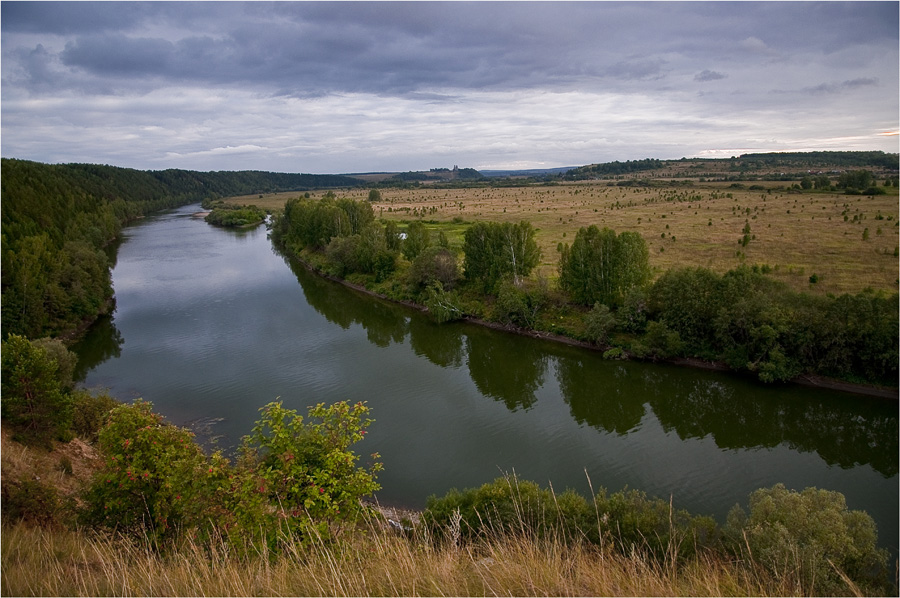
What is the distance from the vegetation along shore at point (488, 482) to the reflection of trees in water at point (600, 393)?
1.37 meters

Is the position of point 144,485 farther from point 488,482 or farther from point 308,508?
point 488,482

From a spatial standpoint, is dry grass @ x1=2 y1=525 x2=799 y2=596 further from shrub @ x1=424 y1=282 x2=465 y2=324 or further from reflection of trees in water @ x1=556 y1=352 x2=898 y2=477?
shrub @ x1=424 y1=282 x2=465 y2=324

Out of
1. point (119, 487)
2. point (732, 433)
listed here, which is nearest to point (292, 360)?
point (119, 487)

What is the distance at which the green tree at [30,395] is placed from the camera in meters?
15.2

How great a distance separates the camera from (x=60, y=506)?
10.3 metres

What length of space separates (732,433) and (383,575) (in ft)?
63.9

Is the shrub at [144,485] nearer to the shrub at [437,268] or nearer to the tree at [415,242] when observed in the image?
the shrub at [437,268]

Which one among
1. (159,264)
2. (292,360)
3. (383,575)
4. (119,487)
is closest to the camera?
(383,575)

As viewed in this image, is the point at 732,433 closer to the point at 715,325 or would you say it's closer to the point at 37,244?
the point at 715,325

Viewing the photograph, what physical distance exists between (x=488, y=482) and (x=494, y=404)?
19.7 ft

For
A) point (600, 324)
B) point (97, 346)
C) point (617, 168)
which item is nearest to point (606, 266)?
point (600, 324)

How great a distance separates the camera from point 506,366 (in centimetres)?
2680

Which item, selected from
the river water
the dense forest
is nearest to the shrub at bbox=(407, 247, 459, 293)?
the river water

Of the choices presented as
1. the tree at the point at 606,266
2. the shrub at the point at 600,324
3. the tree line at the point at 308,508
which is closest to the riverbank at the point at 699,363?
the shrub at the point at 600,324
